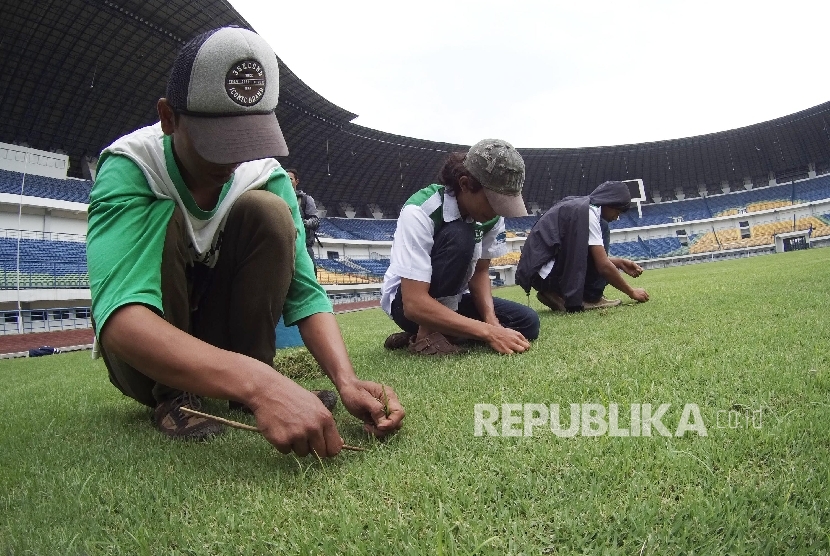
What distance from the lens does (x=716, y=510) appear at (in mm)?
846

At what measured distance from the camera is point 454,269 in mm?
2746

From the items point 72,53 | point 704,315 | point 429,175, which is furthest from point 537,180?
point 704,315

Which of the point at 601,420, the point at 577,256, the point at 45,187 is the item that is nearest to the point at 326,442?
the point at 601,420

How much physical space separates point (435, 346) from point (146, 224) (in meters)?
1.64

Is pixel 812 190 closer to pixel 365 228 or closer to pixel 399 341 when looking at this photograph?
pixel 365 228

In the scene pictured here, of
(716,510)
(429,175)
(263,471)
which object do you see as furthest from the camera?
(429,175)

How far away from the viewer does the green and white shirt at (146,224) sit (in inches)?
48.0

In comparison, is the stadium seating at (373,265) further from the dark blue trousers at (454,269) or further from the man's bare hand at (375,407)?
the man's bare hand at (375,407)

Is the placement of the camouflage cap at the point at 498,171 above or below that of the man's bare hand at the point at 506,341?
above

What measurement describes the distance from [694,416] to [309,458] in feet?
3.10

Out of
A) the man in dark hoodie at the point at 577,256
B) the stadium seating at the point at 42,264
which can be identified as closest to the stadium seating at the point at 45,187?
the stadium seating at the point at 42,264

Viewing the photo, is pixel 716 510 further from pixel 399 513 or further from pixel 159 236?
pixel 159 236

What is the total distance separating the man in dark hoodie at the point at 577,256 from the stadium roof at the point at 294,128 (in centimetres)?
1650

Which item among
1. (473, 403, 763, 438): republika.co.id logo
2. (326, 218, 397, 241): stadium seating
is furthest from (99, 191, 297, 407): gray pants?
(326, 218, 397, 241): stadium seating
